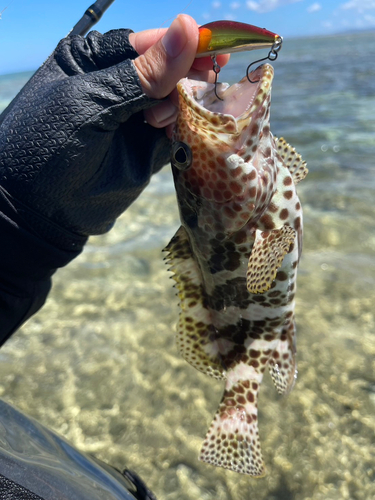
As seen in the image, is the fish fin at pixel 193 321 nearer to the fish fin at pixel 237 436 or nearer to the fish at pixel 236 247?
the fish at pixel 236 247

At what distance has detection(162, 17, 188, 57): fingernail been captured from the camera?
250 centimetres

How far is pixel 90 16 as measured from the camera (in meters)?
3.62

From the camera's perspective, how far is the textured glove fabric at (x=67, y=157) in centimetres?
292

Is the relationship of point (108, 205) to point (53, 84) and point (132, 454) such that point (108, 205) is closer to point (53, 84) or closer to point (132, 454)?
point (53, 84)

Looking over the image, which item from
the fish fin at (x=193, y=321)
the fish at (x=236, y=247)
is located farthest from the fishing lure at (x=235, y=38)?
the fish fin at (x=193, y=321)

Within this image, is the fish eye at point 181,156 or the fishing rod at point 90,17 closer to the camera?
the fish eye at point 181,156

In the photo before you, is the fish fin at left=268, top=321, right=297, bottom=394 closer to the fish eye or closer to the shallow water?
the shallow water

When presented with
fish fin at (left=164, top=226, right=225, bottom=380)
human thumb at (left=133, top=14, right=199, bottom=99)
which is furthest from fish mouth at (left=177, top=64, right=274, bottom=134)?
fish fin at (left=164, top=226, right=225, bottom=380)

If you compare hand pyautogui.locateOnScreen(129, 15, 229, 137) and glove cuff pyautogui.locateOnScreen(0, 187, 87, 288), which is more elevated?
hand pyautogui.locateOnScreen(129, 15, 229, 137)

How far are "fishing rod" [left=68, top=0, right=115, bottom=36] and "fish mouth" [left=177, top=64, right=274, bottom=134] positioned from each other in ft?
5.16

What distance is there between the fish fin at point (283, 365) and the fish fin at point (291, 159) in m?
1.12

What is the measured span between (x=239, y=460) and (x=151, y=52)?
2797mm

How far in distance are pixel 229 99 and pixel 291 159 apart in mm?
687

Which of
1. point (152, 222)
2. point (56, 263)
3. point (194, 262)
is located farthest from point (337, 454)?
point (152, 222)
